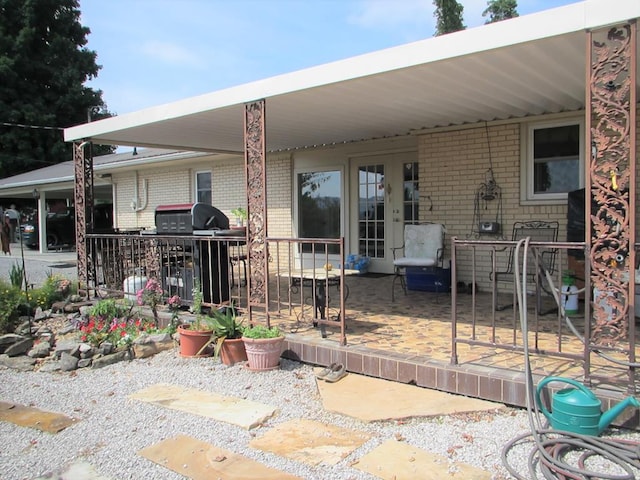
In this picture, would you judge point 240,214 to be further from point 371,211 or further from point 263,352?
point 263,352

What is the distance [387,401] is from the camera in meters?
3.51

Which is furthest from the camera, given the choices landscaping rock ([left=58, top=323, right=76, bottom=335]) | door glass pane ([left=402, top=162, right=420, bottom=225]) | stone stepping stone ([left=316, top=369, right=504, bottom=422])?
door glass pane ([left=402, top=162, right=420, bottom=225])

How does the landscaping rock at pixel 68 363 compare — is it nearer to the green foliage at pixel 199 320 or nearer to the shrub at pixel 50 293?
the green foliage at pixel 199 320

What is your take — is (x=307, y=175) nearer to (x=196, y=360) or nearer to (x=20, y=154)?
(x=196, y=360)

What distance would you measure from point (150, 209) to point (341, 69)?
936cm

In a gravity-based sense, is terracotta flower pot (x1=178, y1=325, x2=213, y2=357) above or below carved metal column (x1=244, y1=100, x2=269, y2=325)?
below

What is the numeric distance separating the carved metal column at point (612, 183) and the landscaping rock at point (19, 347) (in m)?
5.33

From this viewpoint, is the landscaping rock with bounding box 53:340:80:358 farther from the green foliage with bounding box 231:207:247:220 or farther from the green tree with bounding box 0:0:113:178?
the green tree with bounding box 0:0:113:178

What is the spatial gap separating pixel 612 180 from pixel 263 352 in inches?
113

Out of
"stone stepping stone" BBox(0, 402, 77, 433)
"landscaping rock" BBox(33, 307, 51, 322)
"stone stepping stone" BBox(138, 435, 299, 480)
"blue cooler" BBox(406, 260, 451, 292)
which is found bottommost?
"stone stepping stone" BBox(0, 402, 77, 433)

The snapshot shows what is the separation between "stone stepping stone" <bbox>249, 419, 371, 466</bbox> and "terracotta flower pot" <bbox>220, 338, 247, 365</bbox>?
4.51ft

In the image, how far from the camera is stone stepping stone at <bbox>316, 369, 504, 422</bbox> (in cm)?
330

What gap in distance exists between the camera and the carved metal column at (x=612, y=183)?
285 centimetres

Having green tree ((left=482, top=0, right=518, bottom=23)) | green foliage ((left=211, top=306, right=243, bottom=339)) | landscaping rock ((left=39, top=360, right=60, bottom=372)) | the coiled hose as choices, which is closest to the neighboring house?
the coiled hose
